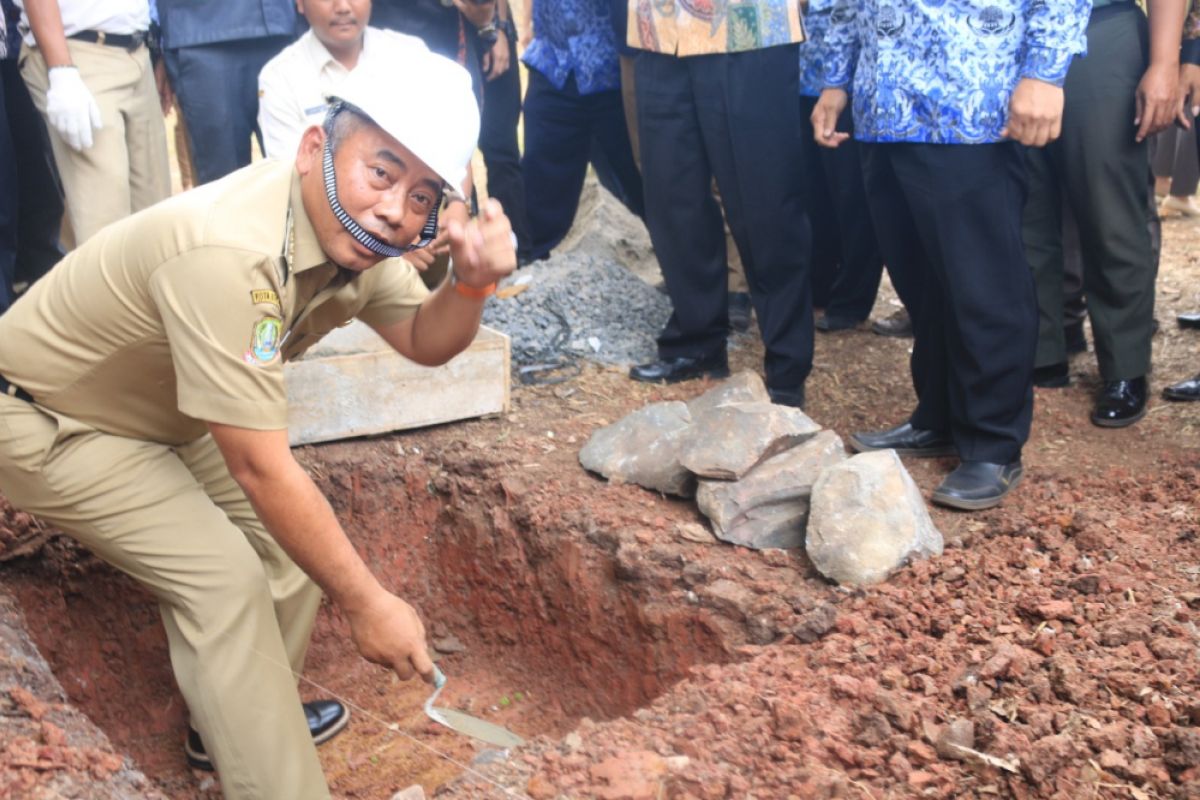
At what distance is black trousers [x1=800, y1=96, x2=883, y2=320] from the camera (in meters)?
4.92

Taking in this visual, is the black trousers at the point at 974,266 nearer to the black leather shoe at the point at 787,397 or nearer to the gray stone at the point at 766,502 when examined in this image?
the gray stone at the point at 766,502

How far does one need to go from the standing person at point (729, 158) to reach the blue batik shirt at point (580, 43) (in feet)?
2.54

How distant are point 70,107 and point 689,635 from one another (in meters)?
2.95

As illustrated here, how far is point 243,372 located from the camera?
7.57 ft

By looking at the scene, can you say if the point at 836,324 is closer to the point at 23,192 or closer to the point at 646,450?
the point at 646,450

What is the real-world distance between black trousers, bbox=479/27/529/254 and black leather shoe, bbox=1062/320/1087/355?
8.32ft

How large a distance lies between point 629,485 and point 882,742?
1.56m

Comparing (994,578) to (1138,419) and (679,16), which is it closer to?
(1138,419)

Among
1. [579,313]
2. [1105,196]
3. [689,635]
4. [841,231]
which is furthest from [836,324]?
[689,635]

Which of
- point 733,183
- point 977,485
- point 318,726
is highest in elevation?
point 733,183

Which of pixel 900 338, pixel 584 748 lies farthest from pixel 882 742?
pixel 900 338

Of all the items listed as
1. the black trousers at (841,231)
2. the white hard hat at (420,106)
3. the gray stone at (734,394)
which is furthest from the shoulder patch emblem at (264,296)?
the black trousers at (841,231)

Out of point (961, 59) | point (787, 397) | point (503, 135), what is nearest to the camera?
point (961, 59)

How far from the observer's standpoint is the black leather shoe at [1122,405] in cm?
Answer: 421
